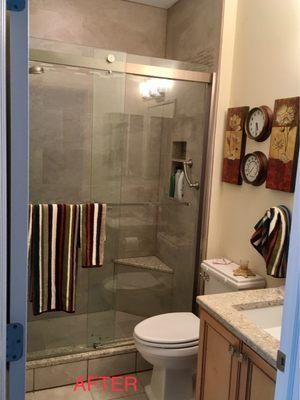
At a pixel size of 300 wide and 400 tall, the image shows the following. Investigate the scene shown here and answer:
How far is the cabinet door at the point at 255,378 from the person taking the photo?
1234 millimetres

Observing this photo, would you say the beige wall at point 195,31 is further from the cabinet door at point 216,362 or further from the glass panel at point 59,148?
the cabinet door at point 216,362

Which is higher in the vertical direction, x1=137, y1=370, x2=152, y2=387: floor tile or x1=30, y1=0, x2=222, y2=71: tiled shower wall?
x1=30, y1=0, x2=222, y2=71: tiled shower wall

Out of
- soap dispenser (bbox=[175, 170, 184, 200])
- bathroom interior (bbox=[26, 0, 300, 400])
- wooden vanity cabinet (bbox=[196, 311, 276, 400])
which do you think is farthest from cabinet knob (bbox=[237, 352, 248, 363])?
soap dispenser (bbox=[175, 170, 184, 200])

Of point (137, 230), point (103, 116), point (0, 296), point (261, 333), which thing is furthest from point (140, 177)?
point (0, 296)

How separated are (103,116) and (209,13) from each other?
1.06 meters

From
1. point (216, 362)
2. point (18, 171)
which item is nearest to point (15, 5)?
point (18, 171)

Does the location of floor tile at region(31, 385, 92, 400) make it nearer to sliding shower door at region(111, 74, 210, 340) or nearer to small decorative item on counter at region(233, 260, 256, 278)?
sliding shower door at region(111, 74, 210, 340)

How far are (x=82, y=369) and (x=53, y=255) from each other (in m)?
0.81

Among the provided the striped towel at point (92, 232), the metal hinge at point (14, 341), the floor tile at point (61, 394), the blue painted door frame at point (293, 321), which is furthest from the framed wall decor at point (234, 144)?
the metal hinge at point (14, 341)

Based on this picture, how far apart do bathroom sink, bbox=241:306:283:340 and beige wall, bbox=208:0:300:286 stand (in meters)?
0.34

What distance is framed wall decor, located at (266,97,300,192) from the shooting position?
5.88 feet

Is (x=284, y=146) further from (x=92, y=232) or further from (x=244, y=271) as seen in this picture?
(x=92, y=232)

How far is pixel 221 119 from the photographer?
2449 mm

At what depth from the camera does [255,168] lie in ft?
6.87
